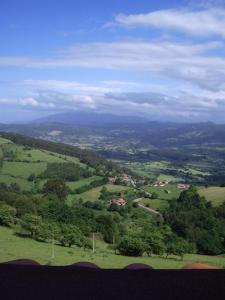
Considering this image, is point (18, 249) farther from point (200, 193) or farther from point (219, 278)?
point (200, 193)

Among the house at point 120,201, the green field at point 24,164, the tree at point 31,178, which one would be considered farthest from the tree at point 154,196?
the tree at point 31,178

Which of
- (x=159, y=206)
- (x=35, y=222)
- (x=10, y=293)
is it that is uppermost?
(x=10, y=293)

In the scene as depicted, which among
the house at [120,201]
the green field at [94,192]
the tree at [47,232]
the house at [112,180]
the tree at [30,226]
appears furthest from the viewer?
the house at [112,180]

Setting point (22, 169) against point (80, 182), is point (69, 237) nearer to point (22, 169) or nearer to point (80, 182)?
point (80, 182)

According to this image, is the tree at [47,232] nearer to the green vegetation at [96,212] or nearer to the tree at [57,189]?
the green vegetation at [96,212]

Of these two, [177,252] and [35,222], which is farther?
[35,222]

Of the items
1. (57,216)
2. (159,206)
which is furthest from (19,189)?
(57,216)
